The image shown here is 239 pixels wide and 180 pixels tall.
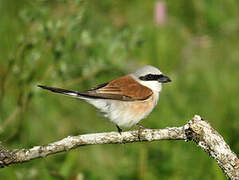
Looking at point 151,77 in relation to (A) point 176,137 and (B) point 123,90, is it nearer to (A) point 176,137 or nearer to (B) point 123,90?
(B) point 123,90

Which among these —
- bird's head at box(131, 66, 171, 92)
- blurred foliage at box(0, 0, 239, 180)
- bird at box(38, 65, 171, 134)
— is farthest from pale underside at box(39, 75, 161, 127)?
blurred foliage at box(0, 0, 239, 180)

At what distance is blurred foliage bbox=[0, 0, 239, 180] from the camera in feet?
14.7

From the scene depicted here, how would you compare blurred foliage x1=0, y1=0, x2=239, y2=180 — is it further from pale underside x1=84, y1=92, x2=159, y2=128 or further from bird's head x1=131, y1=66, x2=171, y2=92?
pale underside x1=84, y1=92, x2=159, y2=128

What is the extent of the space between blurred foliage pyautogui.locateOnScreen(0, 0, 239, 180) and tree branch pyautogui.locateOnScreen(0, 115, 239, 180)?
2.53 ft

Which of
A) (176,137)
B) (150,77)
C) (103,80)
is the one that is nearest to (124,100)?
(150,77)

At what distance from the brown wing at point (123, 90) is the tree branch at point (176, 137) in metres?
0.70

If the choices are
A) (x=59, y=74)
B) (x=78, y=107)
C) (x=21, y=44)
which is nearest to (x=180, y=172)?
(x=59, y=74)

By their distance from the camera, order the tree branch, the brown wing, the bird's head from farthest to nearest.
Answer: the bird's head
the brown wing
the tree branch

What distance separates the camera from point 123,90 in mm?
3994

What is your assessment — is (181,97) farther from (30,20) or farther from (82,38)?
(30,20)

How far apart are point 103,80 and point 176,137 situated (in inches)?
119

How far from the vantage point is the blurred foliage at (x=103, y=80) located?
4.48 meters

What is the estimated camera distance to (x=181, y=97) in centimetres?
481

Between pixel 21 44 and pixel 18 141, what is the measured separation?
110cm
